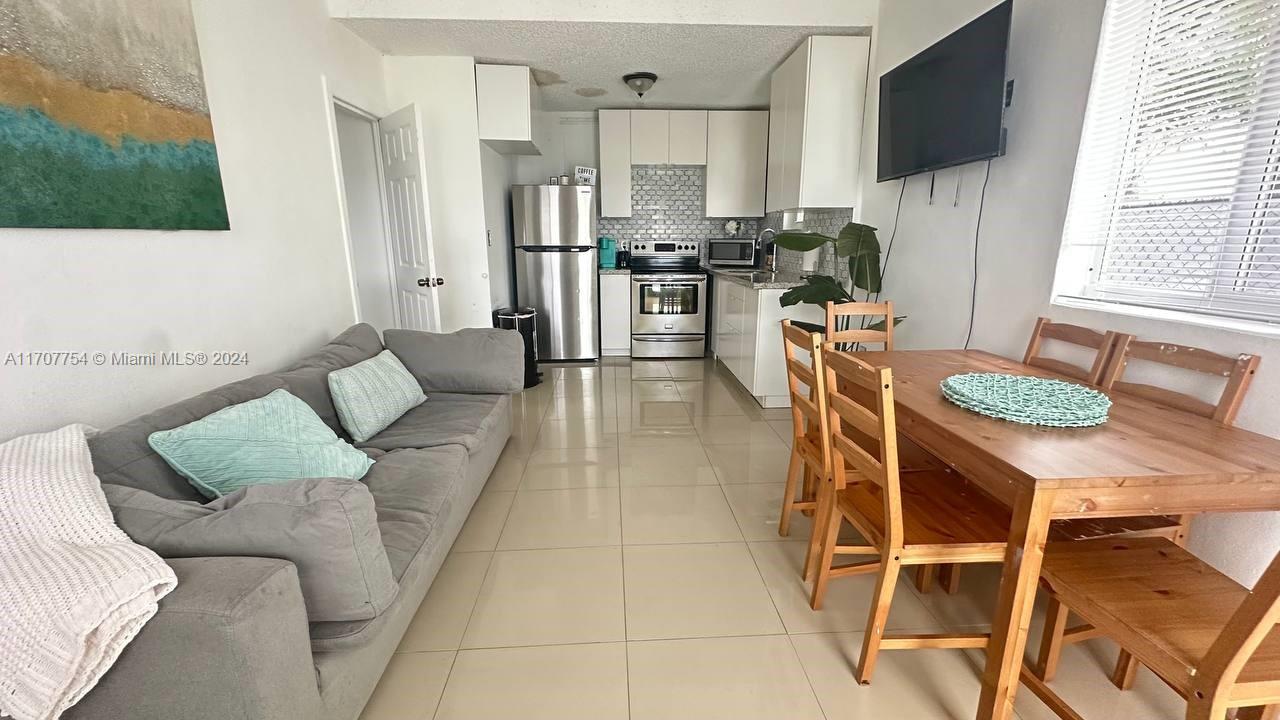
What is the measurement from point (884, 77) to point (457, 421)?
9.51 ft

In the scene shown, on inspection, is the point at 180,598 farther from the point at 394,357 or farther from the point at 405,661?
the point at 394,357

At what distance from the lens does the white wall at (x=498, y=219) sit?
423 centimetres

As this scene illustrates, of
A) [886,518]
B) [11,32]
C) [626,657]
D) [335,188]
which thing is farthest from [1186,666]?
[335,188]

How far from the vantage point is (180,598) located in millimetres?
876

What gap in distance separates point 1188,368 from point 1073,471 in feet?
2.41

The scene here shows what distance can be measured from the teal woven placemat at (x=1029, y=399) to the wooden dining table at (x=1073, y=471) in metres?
0.02

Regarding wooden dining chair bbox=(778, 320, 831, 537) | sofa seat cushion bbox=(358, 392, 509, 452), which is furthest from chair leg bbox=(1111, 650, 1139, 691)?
sofa seat cushion bbox=(358, 392, 509, 452)

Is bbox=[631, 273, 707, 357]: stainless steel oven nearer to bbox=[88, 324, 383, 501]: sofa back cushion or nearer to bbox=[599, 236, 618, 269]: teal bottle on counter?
bbox=[599, 236, 618, 269]: teal bottle on counter

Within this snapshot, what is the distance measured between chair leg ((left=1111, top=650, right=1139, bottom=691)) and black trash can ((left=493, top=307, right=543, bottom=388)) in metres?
3.74

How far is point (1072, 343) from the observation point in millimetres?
1821

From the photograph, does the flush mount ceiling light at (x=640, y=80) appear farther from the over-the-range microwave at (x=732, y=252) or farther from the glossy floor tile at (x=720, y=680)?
the glossy floor tile at (x=720, y=680)

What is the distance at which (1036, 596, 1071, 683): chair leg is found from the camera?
1395 millimetres

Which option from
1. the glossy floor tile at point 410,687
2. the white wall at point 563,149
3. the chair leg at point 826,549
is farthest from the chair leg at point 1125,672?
the white wall at point 563,149

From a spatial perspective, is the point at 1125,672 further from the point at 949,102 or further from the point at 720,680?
the point at 949,102
